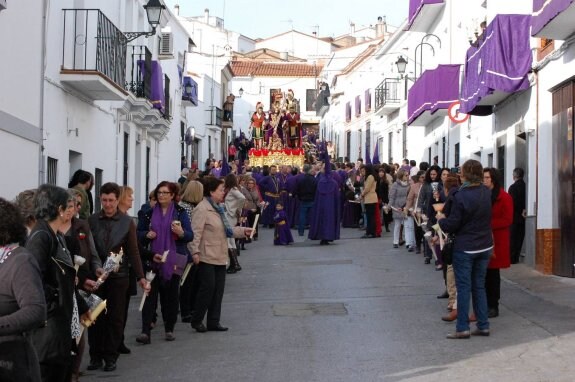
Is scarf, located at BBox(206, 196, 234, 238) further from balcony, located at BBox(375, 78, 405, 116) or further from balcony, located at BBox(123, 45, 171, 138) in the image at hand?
balcony, located at BBox(375, 78, 405, 116)

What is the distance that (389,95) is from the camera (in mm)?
45500

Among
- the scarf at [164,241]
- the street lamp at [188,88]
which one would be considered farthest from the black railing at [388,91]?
the scarf at [164,241]

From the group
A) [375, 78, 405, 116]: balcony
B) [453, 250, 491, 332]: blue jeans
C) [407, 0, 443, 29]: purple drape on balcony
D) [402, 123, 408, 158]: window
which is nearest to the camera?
[453, 250, 491, 332]: blue jeans

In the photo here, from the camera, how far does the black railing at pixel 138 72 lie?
938 inches

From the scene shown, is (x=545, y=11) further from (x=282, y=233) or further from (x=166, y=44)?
(x=166, y=44)

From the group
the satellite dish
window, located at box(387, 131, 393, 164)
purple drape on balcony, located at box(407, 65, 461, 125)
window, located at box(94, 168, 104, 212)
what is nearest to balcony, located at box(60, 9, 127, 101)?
window, located at box(94, 168, 104, 212)

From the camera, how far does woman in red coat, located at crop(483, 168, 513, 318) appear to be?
1184 centimetres

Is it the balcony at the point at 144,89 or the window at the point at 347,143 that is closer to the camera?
the balcony at the point at 144,89

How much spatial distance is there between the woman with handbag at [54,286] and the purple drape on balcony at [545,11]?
8.70 meters

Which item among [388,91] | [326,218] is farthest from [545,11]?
[388,91]

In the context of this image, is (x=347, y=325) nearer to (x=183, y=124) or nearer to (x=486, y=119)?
(x=486, y=119)

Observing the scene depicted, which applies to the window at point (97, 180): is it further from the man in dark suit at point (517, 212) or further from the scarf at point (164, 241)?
the scarf at point (164, 241)

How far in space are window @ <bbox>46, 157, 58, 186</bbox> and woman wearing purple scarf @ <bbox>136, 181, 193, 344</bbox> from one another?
6319mm

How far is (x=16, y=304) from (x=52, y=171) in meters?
12.3
